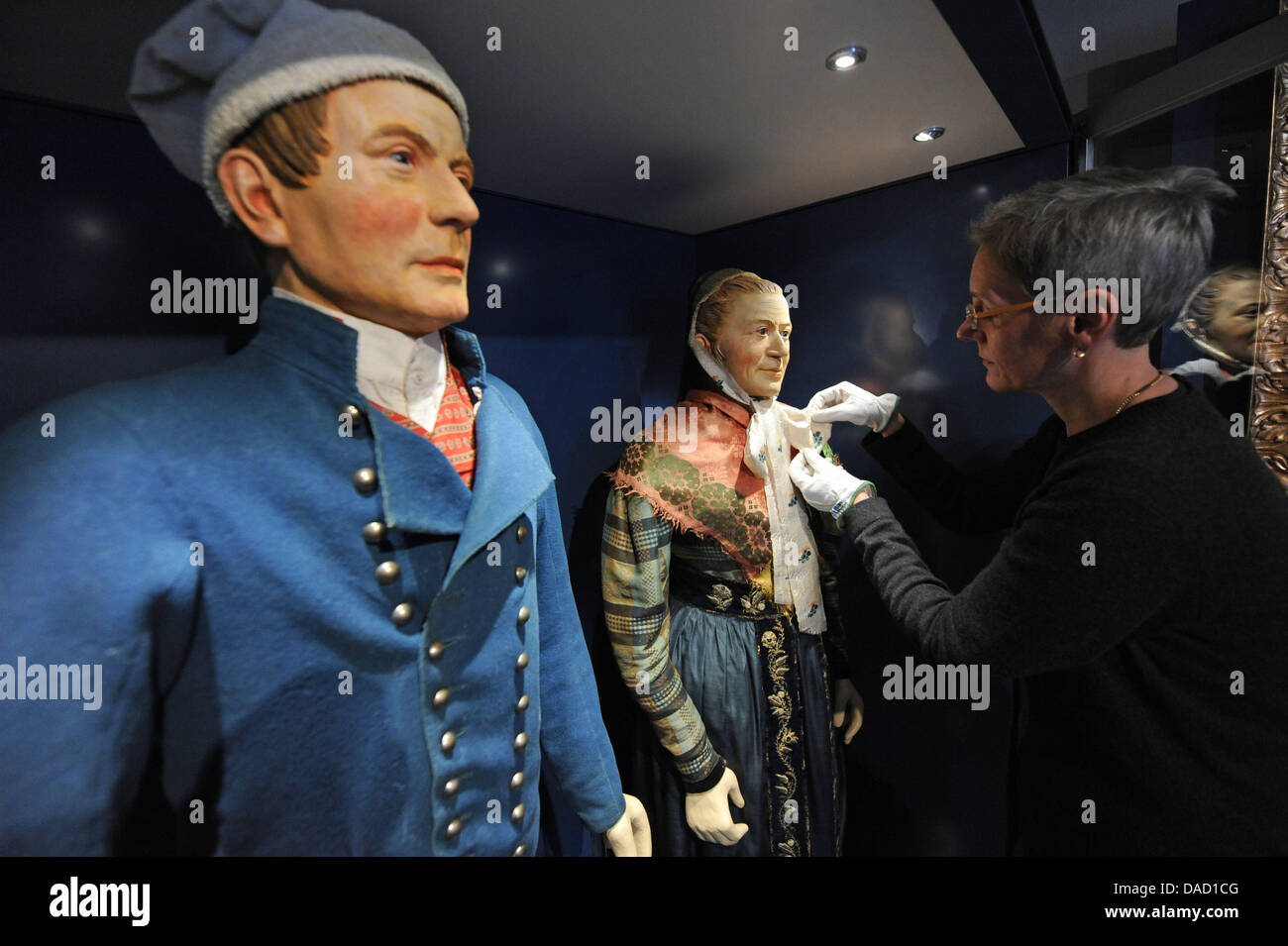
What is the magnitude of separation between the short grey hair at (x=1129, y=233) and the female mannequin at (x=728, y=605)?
41cm

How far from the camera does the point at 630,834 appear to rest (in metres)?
0.90

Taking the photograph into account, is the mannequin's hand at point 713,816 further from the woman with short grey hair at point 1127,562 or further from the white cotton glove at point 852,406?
the white cotton glove at point 852,406

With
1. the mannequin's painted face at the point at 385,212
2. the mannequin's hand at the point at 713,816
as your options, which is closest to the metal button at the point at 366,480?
the mannequin's painted face at the point at 385,212

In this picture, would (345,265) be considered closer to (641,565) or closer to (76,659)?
(76,659)

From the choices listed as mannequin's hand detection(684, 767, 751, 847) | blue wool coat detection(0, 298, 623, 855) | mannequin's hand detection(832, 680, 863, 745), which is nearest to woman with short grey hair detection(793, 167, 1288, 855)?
mannequin's hand detection(832, 680, 863, 745)

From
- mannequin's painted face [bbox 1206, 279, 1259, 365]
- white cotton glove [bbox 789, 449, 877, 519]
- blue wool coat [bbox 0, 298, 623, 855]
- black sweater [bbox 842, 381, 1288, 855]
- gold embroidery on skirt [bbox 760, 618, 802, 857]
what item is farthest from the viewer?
gold embroidery on skirt [bbox 760, 618, 802, 857]

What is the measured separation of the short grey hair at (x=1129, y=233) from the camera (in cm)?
82

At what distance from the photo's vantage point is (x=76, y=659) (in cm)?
55

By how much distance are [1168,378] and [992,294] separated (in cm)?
28

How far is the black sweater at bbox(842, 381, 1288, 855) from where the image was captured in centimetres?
80

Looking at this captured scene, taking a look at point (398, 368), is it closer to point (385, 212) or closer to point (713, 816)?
point (385, 212)

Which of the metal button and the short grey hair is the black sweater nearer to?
the short grey hair

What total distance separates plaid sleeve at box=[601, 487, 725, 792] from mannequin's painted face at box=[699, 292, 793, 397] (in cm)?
32

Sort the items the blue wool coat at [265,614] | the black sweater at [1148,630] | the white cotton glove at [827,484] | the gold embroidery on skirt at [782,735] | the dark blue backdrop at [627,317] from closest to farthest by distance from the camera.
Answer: the blue wool coat at [265,614], the dark blue backdrop at [627,317], the black sweater at [1148,630], the white cotton glove at [827,484], the gold embroidery on skirt at [782,735]
